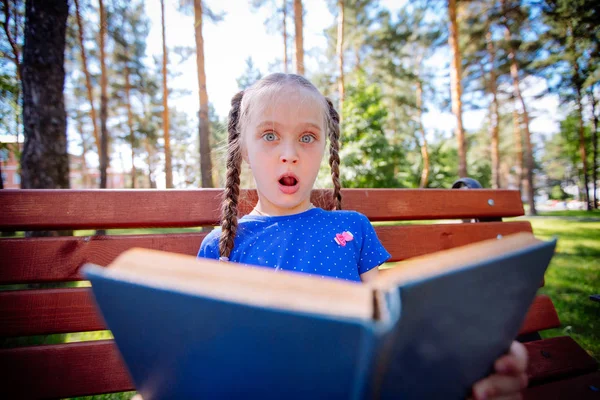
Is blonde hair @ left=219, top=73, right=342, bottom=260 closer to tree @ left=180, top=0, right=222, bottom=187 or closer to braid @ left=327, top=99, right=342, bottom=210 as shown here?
braid @ left=327, top=99, right=342, bottom=210

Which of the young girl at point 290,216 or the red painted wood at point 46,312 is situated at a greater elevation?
the young girl at point 290,216

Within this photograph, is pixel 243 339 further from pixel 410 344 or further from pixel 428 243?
pixel 428 243

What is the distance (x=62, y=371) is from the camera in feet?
3.91

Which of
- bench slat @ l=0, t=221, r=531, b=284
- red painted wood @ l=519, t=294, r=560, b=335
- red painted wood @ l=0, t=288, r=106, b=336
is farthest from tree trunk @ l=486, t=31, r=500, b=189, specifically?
red painted wood @ l=0, t=288, r=106, b=336

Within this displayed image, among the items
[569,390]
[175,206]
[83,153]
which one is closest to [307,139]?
[175,206]

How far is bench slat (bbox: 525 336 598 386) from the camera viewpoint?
138 centimetres

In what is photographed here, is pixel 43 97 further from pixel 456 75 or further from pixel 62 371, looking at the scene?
pixel 456 75

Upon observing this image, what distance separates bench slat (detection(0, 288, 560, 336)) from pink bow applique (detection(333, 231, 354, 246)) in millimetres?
910

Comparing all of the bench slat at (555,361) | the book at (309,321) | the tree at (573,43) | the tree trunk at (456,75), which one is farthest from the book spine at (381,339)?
the tree at (573,43)

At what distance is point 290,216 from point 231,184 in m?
0.30

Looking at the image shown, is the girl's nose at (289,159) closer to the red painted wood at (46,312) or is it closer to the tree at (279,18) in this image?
the red painted wood at (46,312)

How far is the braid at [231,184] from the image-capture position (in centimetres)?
123

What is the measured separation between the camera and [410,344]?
1.37 ft

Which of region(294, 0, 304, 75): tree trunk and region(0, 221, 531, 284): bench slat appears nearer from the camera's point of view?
region(0, 221, 531, 284): bench slat
